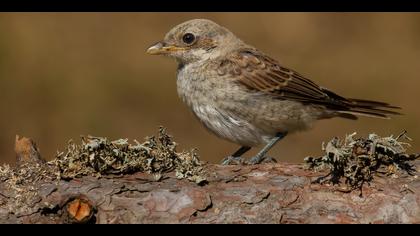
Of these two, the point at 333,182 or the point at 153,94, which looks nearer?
the point at 333,182

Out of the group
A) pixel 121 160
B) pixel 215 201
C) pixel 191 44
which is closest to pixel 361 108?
pixel 191 44

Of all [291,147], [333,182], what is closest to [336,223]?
[333,182]

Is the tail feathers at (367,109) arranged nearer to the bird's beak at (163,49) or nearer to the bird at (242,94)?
the bird at (242,94)

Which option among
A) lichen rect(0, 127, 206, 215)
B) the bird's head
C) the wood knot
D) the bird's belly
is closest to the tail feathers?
the bird's belly

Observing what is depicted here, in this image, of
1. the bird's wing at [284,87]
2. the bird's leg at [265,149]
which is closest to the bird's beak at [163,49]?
the bird's wing at [284,87]

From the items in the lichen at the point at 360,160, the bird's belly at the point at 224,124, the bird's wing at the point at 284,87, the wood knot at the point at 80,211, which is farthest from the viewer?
the bird's wing at the point at 284,87

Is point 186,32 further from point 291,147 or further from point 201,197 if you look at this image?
point 291,147
